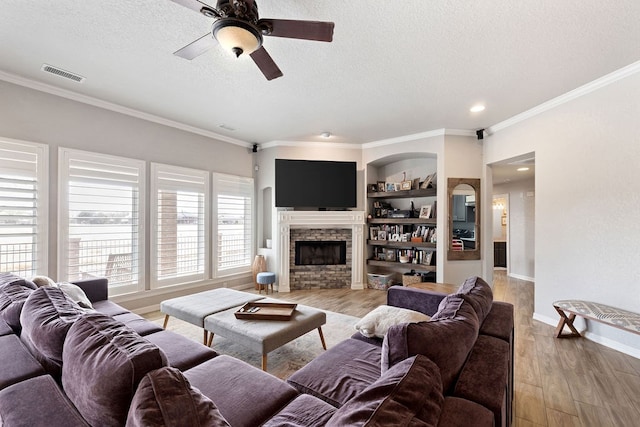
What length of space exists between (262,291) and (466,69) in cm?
453

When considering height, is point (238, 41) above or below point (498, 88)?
below

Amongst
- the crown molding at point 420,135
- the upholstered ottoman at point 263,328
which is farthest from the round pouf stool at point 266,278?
the crown molding at point 420,135

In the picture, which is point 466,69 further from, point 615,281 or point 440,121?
point 615,281

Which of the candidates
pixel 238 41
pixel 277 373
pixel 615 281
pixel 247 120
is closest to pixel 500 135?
pixel 615 281

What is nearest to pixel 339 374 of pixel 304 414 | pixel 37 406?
pixel 304 414

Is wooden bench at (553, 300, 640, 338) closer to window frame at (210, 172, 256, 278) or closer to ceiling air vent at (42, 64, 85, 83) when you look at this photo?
window frame at (210, 172, 256, 278)

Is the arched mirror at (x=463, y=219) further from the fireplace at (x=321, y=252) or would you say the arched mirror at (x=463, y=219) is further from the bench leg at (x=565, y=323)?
the fireplace at (x=321, y=252)

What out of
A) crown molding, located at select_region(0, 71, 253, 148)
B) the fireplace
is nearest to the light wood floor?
the fireplace

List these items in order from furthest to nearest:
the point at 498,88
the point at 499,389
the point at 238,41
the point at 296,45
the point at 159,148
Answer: the point at 159,148 < the point at 498,88 < the point at 296,45 < the point at 238,41 < the point at 499,389

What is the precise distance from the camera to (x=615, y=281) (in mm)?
2965

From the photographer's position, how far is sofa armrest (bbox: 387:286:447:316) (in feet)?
8.31

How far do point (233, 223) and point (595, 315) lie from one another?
5.09 m

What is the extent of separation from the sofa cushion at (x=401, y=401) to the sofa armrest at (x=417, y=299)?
5.35ft

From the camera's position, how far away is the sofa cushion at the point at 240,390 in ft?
4.34
